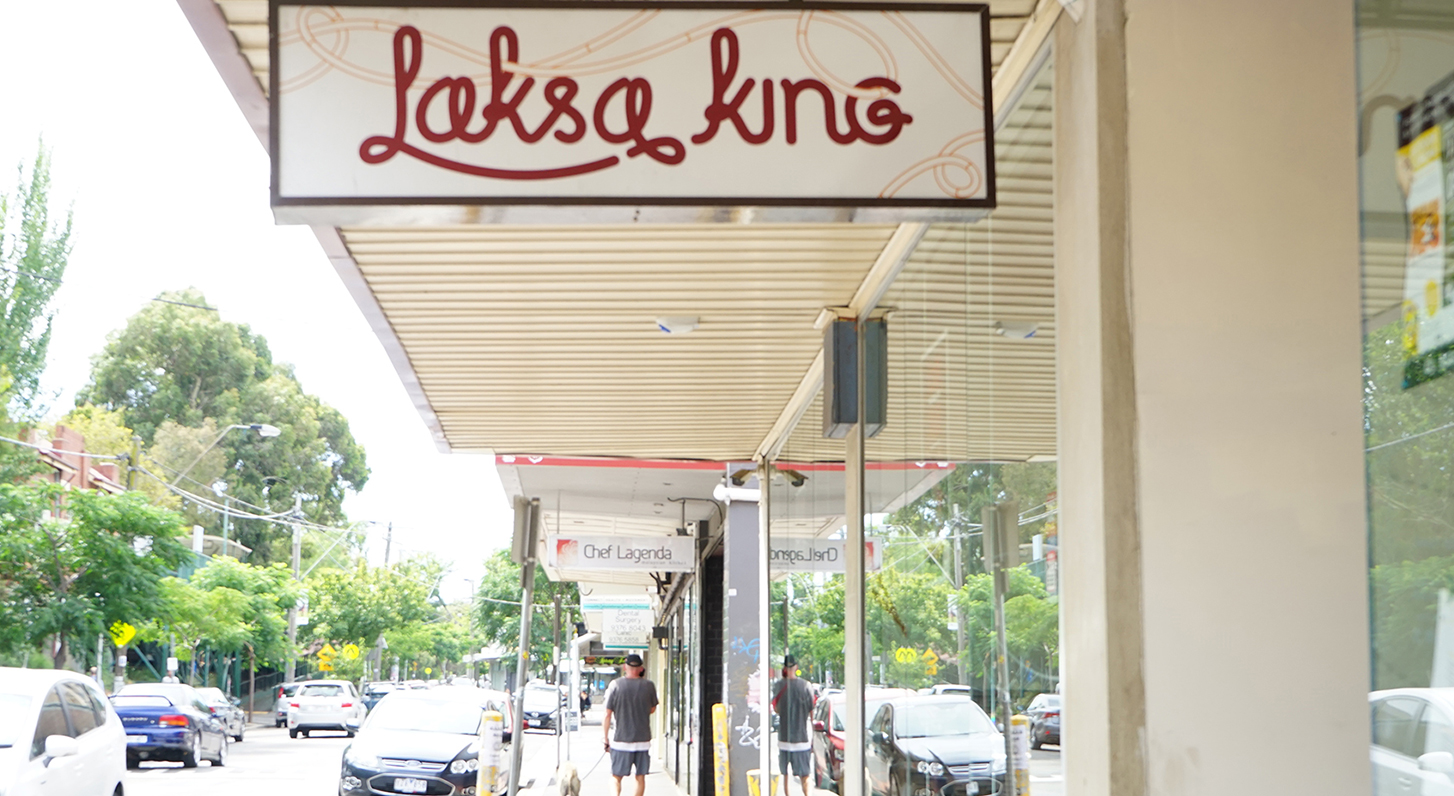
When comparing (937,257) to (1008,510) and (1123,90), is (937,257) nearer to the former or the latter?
(1008,510)

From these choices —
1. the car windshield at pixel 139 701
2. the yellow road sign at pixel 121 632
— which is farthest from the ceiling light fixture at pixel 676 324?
the yellow road sign at pixel 121 632

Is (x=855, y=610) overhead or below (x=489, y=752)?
overhead

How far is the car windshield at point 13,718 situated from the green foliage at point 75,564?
17.6 metres

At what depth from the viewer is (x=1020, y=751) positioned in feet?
12.7

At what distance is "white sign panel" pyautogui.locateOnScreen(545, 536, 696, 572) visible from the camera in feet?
54.1

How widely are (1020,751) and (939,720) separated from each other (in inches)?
40.9

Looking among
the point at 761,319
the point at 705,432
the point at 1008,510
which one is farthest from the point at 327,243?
the point at 705,432

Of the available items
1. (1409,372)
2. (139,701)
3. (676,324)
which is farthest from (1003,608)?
(139,701)

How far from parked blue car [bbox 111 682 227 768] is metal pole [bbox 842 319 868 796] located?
64.0 feet

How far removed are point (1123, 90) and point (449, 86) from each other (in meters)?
1.66

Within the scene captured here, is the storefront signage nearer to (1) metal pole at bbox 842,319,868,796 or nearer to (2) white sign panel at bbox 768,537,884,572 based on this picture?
(2) white sign panel at bbox 768,537,884,572

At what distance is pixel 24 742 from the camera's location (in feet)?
Result: 30.6

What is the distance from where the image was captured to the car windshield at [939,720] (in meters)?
4.41

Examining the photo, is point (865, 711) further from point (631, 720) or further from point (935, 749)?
point (631, 720)
